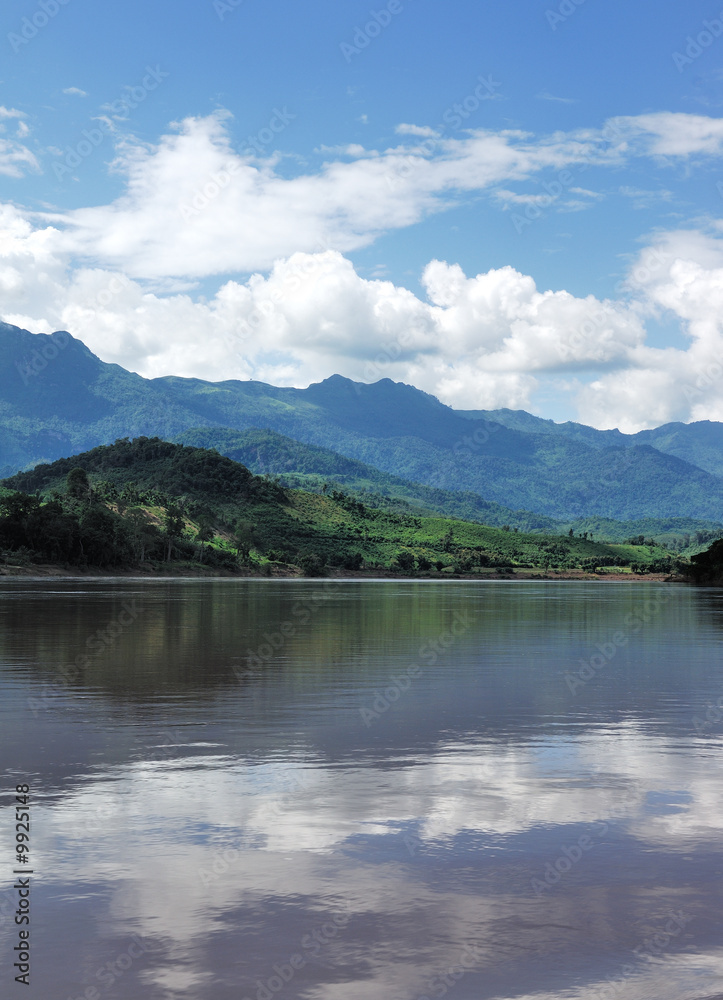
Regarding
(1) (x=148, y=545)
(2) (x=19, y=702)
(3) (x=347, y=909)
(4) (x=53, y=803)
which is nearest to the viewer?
(3) (x=347, y=909)

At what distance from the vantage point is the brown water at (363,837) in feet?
27.6

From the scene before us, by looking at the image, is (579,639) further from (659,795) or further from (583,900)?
(583,900)

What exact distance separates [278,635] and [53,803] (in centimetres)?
3161

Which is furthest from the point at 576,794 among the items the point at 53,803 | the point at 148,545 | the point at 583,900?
the point at 148,545

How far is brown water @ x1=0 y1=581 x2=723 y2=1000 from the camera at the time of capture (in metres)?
8.41

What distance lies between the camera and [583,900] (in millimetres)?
10031

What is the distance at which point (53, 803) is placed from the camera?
13617 mm

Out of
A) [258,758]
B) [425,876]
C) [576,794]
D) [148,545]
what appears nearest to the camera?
[425,876]

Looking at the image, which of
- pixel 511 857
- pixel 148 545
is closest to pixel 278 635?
pixel 511 857

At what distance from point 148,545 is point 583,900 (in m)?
192

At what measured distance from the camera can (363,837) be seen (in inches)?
477

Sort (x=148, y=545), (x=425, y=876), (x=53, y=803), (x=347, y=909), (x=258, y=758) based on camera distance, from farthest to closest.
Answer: (x=148, y=545)
(x=258, y=758)
(x=53, y=803)
(x=425, y=876)
(x=347, y=909)

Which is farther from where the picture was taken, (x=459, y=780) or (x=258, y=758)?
(x=258, y=758)

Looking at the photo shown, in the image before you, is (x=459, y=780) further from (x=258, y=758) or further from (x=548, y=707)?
(x=548, y=707)
